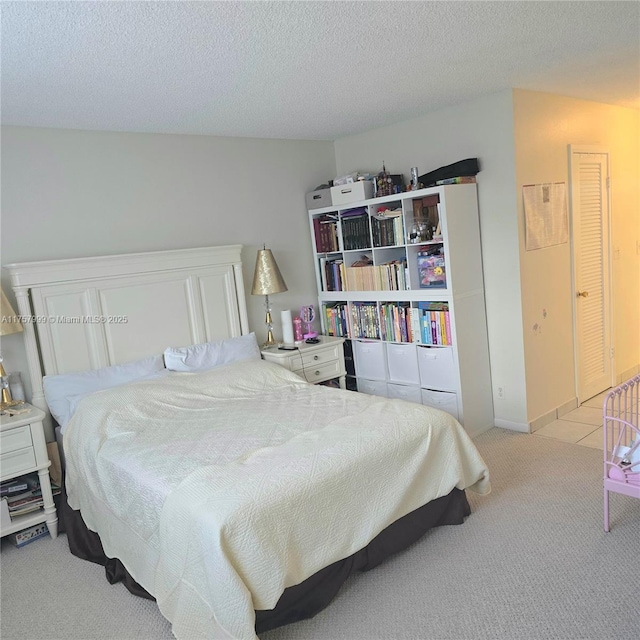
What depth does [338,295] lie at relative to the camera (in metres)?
4.67

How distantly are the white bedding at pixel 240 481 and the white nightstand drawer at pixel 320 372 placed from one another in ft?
2.54

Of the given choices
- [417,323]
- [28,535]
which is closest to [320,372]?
[417,323]

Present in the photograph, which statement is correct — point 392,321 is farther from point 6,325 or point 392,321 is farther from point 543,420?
point 6,325

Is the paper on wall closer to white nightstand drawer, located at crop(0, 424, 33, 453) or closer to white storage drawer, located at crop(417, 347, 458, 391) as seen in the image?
white storage drawer, located at crop(417, 347, 458, 391)

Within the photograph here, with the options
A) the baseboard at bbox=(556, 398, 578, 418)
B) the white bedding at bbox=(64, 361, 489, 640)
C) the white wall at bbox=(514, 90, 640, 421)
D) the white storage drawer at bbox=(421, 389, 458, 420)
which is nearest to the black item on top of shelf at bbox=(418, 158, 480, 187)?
the white wall at bbox=(514, 90, 640, 421)

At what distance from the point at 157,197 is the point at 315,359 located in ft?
5.29

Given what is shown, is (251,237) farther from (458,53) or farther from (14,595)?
(14,595)

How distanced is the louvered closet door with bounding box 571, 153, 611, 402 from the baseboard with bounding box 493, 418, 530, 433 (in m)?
0.77

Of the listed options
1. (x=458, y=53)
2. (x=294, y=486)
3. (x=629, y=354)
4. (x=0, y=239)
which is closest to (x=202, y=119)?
(x=0, y=239)

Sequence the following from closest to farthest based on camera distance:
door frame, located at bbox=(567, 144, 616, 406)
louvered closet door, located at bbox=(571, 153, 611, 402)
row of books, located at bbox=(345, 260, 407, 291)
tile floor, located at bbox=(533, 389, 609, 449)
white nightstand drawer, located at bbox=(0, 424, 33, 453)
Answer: white nightstand drawer, located at bbox=(0, 424, 33, 453)
tile floor, located at bbox=(533, 389, 609, 449)
row of books, located at bbox=(345, 260, 407, 291)
door frame, located at bbox=(567, 144, 616, 406)
louvered closet door, located at bbox=(571, 153, 611, 402)

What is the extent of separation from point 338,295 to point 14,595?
9.69ft

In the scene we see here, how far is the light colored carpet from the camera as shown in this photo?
220 centimetres

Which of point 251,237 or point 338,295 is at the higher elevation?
point 251,237

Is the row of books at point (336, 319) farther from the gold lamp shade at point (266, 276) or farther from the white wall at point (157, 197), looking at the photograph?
the gold lamp shade at point (266, 276)
